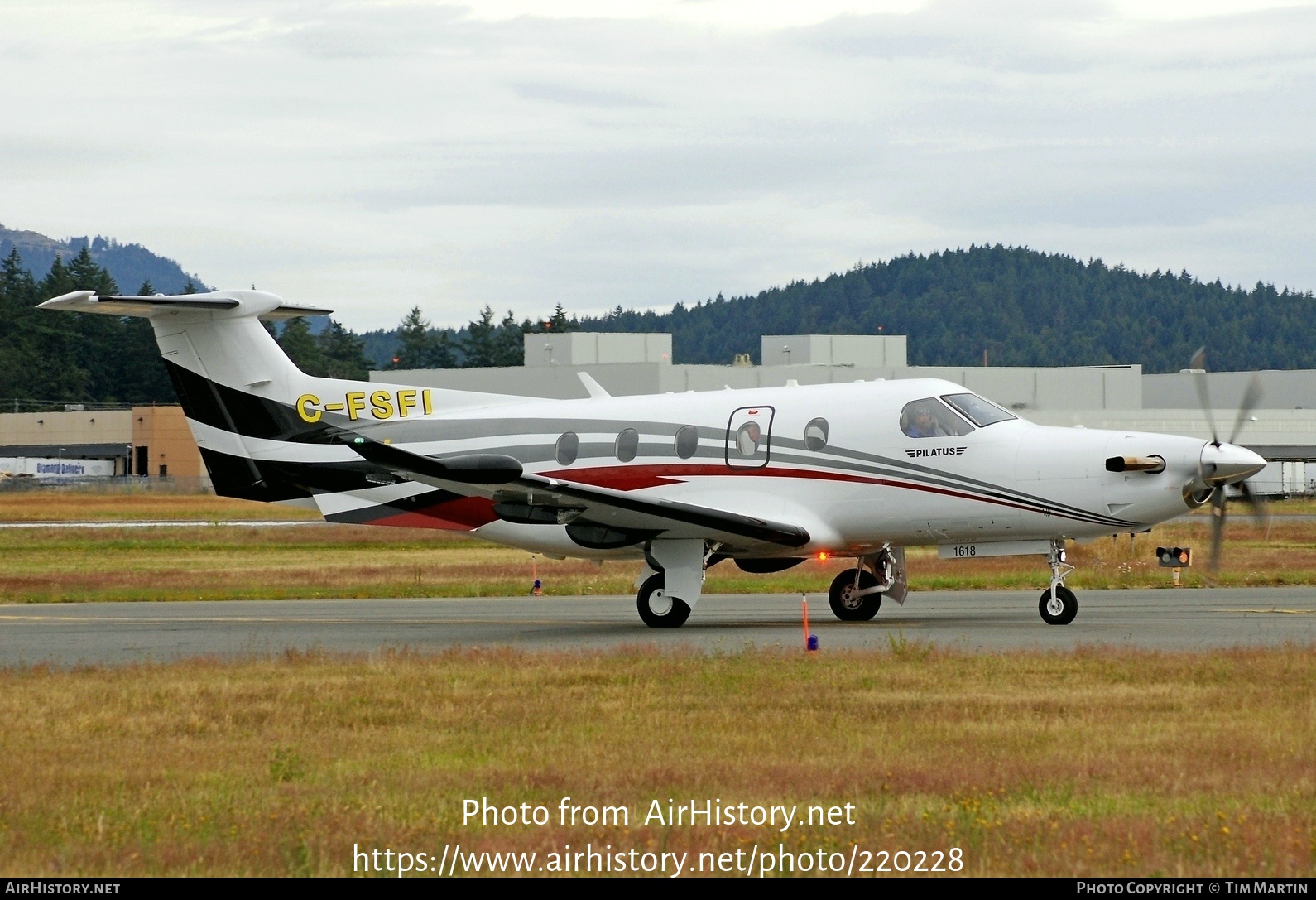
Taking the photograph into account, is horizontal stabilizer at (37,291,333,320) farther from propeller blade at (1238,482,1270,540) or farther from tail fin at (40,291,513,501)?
propeller blade at (1238,482,1270,540)

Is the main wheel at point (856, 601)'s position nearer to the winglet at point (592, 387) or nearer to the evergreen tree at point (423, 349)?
the winglet at point (592, 387)

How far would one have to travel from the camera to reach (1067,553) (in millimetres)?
38438

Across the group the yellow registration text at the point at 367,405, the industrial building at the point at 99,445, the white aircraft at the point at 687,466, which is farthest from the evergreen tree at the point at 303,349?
the yellow registration text at the point at 367,405

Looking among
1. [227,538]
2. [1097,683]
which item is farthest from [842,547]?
[227,538]

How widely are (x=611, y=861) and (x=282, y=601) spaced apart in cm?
2264

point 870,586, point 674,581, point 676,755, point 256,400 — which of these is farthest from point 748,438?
point 676,755

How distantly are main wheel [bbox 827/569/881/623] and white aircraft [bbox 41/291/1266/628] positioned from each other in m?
0.03

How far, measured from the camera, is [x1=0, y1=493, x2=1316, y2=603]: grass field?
3088 centimetres

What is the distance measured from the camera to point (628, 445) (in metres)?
22.4

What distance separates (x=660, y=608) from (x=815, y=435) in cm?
317

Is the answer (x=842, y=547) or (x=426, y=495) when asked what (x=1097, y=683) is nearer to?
(x=842, y=547)

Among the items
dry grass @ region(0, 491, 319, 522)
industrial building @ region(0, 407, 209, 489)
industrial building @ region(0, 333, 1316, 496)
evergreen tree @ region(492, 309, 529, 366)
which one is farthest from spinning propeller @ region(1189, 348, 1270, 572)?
evergreen tree @ region(492, 309, 529, 366)

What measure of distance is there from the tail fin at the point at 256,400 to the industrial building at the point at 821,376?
47.3 meters

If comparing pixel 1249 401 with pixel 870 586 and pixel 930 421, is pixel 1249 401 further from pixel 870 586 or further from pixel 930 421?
pixel 870 586
